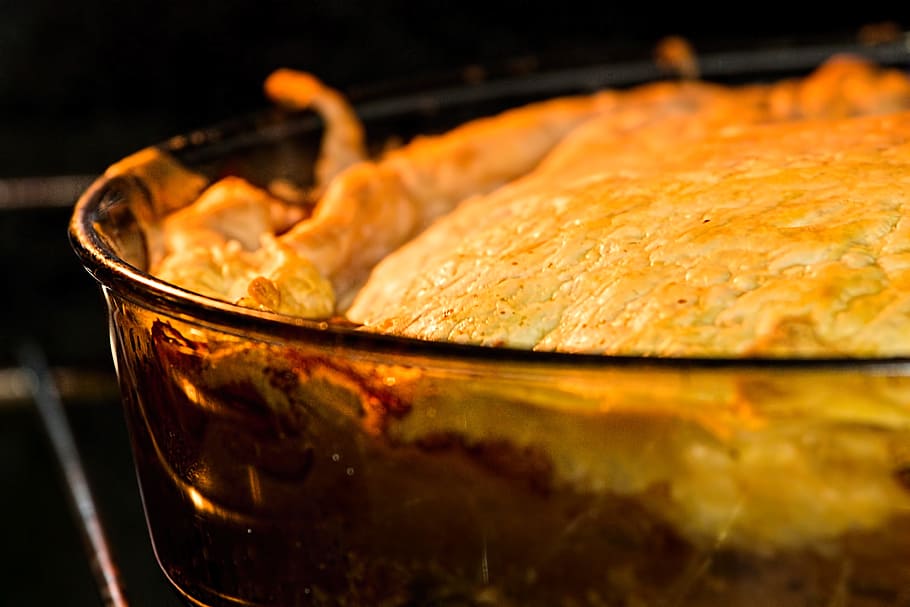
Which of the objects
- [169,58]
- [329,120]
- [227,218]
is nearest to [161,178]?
[227,218]

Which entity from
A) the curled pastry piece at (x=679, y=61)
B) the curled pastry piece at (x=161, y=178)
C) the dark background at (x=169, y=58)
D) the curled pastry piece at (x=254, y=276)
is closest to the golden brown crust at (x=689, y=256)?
the curled pastry piece at (x=254, y=276)

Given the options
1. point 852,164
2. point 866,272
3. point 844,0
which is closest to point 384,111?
point 852,164

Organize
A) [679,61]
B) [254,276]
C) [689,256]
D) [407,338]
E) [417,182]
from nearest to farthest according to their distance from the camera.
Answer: [407,338] → [689,256] → [254,276] → [417,182] → [679,61]

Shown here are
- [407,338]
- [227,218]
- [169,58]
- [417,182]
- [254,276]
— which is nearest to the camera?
[407,338]

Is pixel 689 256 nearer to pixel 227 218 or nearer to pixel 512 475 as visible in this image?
pixel 512 475

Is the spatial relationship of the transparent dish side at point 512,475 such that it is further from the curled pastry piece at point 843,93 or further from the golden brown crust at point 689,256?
the curled pastry piece at point 843,93

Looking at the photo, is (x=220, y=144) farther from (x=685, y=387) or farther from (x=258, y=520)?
(x=685, y=387)

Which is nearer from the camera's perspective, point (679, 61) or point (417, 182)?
point (417, 182)
